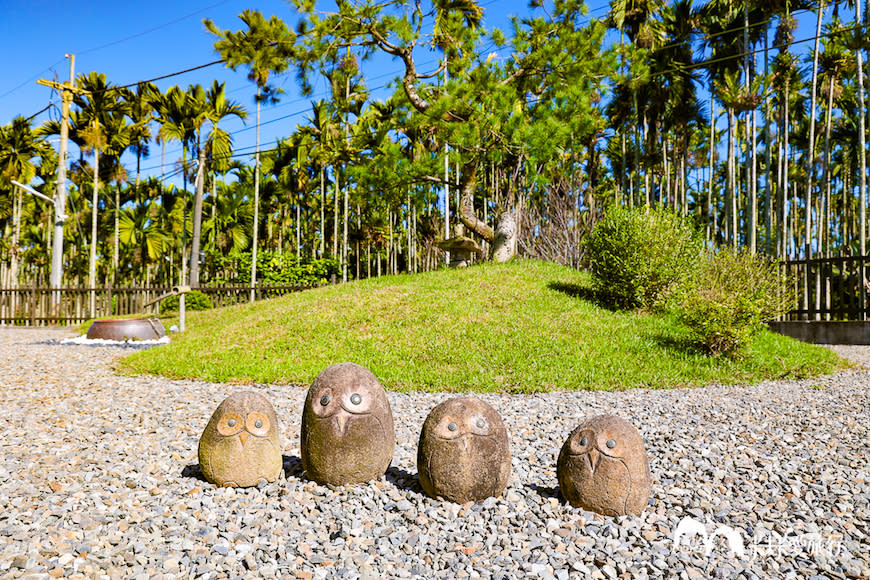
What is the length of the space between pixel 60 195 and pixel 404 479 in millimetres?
19906

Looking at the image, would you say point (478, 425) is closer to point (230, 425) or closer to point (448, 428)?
point (448, 428)

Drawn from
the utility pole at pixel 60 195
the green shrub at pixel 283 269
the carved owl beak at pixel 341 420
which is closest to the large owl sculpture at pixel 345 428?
the carved owl beak at pixel 341 420

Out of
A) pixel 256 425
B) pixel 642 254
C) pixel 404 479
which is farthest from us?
pixel 642 254

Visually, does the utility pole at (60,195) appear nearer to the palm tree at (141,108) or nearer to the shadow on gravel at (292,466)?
the palm tree at (141,108)

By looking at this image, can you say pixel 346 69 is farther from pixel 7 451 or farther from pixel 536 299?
pixel 7 451

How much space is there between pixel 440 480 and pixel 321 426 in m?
0.71

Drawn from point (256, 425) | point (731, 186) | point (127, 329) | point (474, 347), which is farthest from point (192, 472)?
point (731, 186)

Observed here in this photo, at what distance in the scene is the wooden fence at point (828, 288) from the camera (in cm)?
1181

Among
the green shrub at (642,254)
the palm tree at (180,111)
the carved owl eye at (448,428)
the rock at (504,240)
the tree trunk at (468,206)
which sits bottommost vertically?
the carved owl eye at (448,428)

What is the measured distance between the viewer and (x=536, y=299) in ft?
33.6

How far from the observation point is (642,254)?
31.9ft

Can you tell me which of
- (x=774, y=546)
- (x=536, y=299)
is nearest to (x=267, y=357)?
(x=536, y=299)

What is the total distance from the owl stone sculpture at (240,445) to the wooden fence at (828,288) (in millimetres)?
11846

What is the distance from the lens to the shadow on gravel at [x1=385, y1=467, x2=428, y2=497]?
10.2 feet
